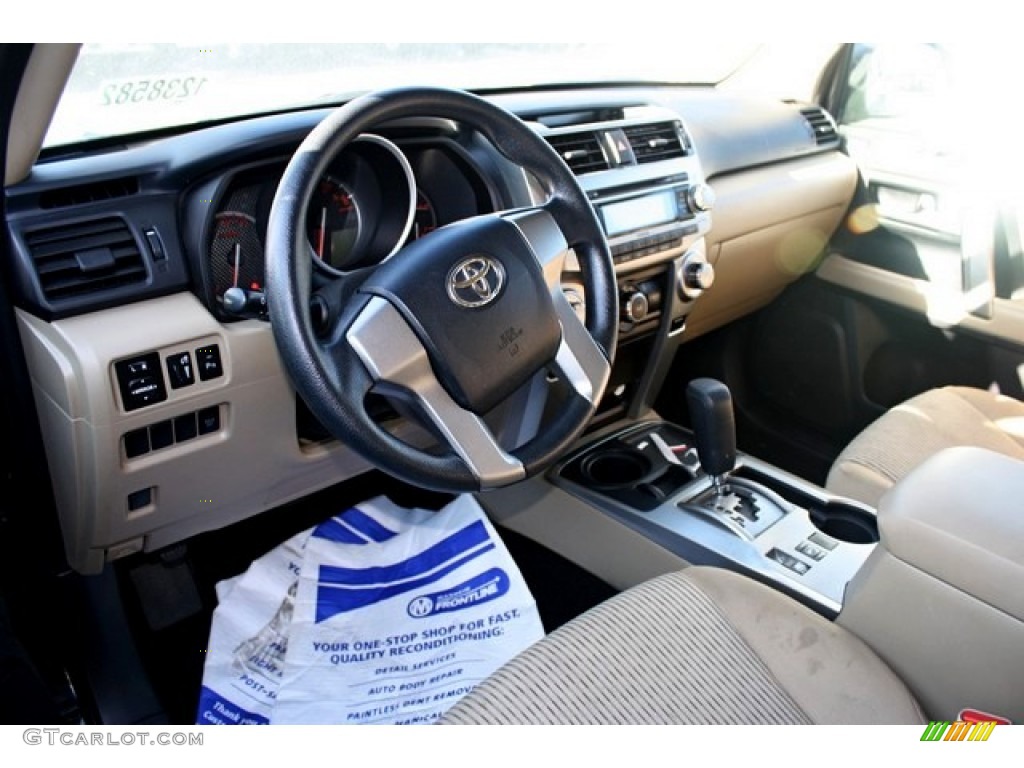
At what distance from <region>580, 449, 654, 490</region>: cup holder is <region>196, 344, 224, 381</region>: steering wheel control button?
0.80 m

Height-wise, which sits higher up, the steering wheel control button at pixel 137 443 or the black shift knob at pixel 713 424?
the steering wheel control button at pixel 137 443

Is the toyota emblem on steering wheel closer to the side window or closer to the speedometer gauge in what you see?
the speedometer gauge

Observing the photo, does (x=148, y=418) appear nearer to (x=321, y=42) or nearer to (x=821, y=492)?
(x=321, y=42)

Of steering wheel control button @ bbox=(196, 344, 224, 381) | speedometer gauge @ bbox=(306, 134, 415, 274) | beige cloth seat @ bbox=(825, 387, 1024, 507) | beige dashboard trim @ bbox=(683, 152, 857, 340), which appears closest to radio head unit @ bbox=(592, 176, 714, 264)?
beige dashboard trim @ bbox=(683, 152, 857, 340)

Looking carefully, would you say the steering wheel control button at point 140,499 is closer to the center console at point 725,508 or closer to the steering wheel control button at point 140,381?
the steering wheel control button at point 140,381

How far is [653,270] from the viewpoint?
192cm

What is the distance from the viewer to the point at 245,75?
1552mm

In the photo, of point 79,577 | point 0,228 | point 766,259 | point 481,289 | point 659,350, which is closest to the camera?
point 481,289

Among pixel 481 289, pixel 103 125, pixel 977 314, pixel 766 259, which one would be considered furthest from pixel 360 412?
pixel 977 314

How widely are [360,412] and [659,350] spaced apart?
1.15 meters

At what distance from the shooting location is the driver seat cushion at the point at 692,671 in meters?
1.02

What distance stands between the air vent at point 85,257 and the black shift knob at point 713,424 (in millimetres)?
950

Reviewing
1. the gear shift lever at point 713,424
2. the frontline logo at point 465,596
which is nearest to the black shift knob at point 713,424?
the gear shift lever at point 713,424

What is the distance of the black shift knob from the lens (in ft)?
5.62
